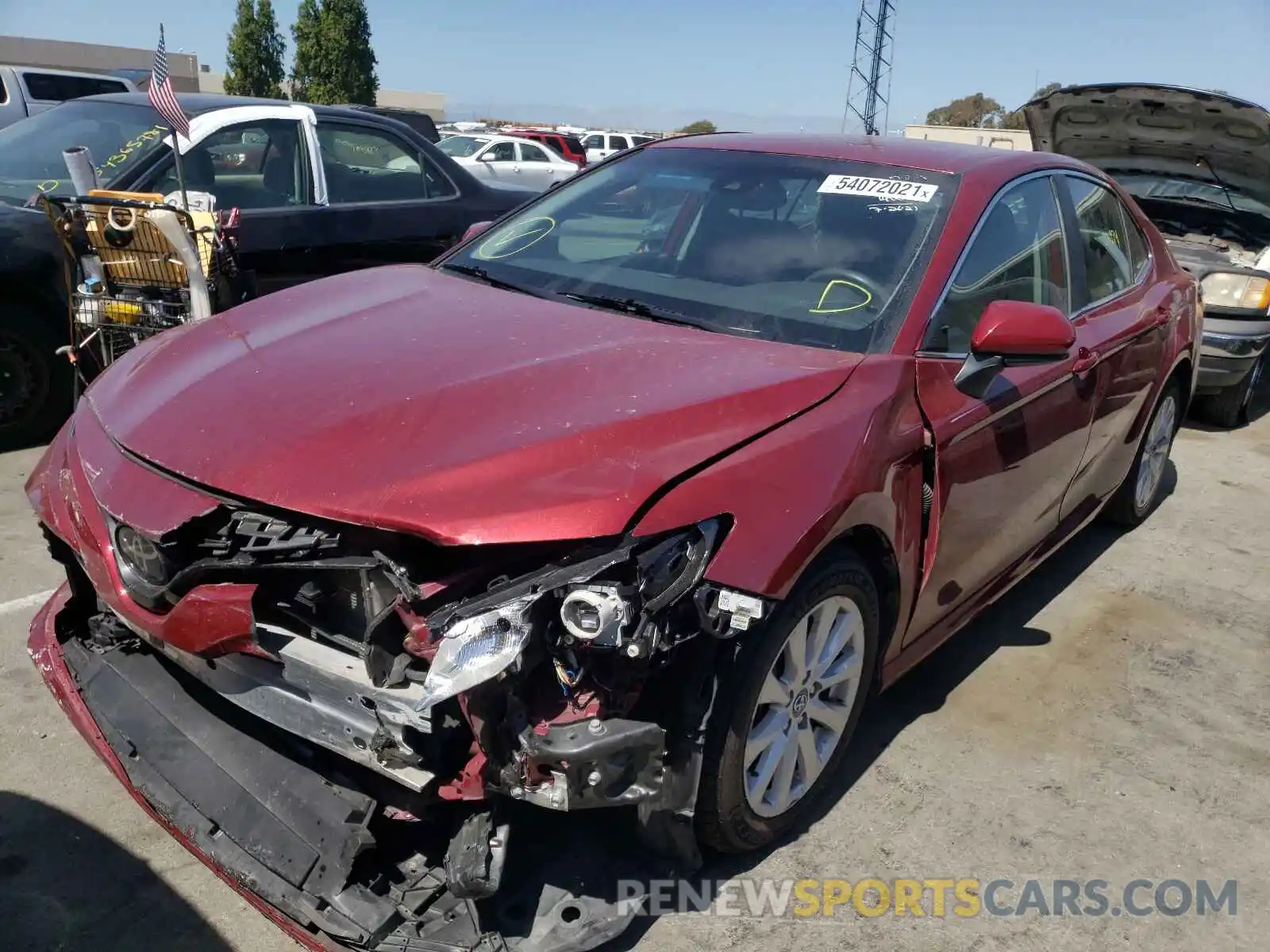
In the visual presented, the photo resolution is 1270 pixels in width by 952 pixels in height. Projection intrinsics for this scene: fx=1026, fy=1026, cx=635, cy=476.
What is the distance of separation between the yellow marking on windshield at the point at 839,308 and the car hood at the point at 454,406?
0.87 feet

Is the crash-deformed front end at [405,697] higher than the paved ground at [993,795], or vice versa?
the crash-deformed front end at [405,697]

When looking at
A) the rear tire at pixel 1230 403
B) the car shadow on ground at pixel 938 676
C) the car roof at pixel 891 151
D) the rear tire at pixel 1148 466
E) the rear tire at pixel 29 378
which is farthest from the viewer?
the rear tire at pixel 1230 403

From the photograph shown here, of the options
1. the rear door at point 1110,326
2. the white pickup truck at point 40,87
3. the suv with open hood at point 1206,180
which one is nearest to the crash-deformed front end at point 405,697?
the rear door at point 1110,326

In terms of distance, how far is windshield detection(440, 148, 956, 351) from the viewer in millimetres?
2910

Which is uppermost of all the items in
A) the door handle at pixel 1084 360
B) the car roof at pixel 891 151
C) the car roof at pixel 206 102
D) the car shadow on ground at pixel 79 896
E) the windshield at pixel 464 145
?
the car roof at pixel 206 102

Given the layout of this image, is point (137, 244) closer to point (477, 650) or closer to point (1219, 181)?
point (477, 650)

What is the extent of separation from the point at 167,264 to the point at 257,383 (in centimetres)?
266

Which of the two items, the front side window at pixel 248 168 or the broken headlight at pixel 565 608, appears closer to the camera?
the broken headlight at pixel 565 608

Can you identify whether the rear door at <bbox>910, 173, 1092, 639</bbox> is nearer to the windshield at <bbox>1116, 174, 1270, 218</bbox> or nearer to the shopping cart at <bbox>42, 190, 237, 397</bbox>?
the shopping cart at <bbox>42, 190, 237, 397</bbox>

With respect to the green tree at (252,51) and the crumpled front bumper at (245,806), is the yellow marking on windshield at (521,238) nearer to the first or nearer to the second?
the crumpled front bumper at (245,806)

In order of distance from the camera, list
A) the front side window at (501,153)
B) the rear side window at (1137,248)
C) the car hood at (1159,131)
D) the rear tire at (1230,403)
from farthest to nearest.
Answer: the front side window at (501,153) < the rear tire at (1230,403) < the car hood at (1159,131) < the rear side window at (1137,248)

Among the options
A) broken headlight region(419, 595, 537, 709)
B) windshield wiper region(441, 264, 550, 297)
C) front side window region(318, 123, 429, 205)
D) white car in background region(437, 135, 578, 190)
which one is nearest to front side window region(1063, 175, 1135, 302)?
windshield wiper region(441, 264, 550, 297)

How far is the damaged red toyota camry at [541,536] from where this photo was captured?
2002 mm
